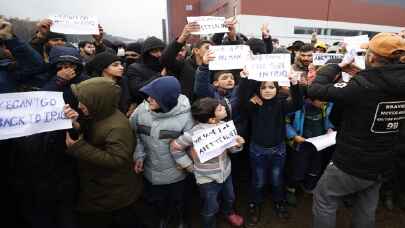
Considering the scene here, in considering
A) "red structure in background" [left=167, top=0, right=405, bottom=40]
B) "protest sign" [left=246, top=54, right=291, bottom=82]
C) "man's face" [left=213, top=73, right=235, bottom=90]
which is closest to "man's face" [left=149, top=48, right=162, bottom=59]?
"man's face" [left=213, top=73, right=235, bottom=90]

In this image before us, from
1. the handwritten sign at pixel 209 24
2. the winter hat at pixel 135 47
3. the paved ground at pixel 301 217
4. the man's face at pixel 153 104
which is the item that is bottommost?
the paved ground at pixel 301 217

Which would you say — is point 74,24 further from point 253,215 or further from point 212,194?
point 253,215

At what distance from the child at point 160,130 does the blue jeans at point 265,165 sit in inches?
35.0

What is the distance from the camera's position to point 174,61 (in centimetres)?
322

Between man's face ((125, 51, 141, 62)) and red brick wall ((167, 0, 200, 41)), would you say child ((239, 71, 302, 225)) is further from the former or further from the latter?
red brick wall ((167, 0, 200, 41))

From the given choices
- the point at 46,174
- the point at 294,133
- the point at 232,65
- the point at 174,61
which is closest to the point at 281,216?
the point at 294,133

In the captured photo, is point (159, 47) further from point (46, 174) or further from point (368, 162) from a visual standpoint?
point (368, 162)

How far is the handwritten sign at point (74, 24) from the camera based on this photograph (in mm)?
3511

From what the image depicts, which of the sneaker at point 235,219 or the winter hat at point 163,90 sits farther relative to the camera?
the sneaker at point 235,219

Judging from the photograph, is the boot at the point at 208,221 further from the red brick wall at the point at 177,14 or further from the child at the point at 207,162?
the red brick wall at the point at 177,14

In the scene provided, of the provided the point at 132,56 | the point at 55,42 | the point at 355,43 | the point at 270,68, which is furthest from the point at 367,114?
the point at 55,42

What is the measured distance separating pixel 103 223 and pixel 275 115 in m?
2.09

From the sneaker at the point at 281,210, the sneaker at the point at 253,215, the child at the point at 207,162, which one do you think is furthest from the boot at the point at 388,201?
the child at the point at 207,162

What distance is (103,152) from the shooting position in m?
2.02
